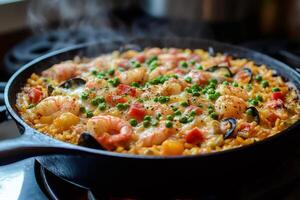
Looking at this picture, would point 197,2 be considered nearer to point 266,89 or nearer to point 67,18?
point 67,18

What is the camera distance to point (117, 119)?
207 cm

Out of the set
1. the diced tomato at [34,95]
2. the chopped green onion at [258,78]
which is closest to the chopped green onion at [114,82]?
the diced tomato at [34,95]

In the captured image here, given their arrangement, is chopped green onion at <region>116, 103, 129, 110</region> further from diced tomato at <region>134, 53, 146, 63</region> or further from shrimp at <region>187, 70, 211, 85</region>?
diced tomato at <region>134, 53, 146, 63</region>

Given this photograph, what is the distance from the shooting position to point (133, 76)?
2.60m

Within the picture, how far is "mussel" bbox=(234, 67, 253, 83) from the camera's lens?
8.77 ft

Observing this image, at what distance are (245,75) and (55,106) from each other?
117 centimetres

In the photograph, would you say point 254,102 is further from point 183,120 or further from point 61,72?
point 61,72

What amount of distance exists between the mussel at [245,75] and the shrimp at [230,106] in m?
0.41

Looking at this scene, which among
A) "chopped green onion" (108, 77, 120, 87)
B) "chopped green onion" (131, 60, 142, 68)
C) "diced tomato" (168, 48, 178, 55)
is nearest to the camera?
"chopped green onion" (108, 77, 120, 87)

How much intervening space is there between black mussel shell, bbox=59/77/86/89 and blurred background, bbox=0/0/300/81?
1.09 metres

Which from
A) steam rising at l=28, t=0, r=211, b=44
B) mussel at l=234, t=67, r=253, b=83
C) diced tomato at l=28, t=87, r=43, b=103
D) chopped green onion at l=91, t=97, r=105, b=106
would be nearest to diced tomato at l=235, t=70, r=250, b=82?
mussel at l=234, t=67, r=253, b=83

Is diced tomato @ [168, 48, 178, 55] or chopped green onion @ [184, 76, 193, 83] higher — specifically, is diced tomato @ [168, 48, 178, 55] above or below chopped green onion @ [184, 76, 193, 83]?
below

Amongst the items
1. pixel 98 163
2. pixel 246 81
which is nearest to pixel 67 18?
pixel 246 81

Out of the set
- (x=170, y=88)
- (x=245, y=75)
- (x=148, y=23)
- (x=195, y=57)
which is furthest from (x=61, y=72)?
(x=148, y=23)
